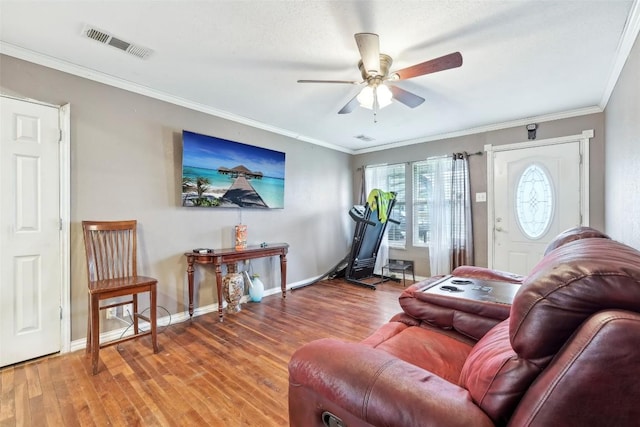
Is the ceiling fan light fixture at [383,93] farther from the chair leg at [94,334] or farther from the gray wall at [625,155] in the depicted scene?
the chair leg at [94,334]

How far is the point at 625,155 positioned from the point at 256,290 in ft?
12.5

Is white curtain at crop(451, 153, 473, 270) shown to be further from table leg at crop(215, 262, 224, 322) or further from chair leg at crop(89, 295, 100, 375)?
chair leg at crop(89, 295, 100, 375)

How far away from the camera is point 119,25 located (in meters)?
1.96

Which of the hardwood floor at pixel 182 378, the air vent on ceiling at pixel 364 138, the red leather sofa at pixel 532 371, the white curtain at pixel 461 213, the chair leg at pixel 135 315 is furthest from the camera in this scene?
the air vent on ceiling at pixel 364 138

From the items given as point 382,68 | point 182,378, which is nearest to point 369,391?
point 182,378

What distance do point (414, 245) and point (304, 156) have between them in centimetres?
240

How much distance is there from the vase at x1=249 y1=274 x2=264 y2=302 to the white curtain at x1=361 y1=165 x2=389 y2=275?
2203mm

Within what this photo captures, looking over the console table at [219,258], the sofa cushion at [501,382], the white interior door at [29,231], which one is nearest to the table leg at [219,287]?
the console table at [219,258]

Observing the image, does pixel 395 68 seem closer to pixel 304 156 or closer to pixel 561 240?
pixel 561 240

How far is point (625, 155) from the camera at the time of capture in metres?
2.27

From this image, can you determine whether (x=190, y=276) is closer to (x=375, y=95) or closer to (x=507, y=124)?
(x=375, y=95)

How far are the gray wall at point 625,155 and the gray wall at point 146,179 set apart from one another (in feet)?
11.8

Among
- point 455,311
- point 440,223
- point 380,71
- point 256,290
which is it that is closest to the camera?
point 455,311

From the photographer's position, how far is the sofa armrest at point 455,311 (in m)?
1.45
